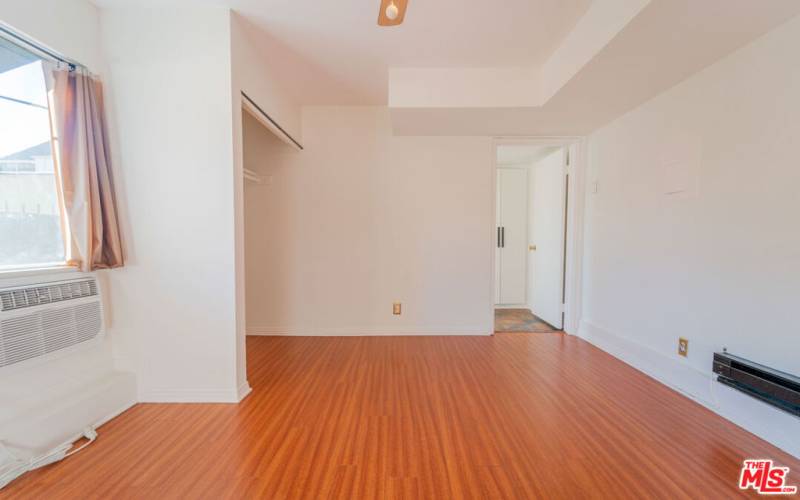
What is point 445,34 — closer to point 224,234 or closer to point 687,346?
point 224,234

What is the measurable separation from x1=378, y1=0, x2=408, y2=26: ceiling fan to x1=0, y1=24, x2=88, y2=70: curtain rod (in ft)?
6.12

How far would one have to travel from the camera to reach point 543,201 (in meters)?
3.52

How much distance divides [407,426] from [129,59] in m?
2.87

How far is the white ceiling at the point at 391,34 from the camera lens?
1.70 meters

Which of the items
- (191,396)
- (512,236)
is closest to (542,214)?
(512,236)

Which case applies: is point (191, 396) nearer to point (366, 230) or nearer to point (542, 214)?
point (366, 230)

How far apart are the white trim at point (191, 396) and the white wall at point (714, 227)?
10.3 ft

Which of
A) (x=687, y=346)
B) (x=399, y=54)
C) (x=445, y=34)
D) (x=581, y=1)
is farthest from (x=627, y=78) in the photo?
(x=687, y=346)

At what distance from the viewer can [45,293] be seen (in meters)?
1.45

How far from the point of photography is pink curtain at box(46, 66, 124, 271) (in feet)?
5.02

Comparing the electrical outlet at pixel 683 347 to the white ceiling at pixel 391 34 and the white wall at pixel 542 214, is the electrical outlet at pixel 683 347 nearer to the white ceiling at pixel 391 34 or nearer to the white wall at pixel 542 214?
the white wall at pixel 542 214

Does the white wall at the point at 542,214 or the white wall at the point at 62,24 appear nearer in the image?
the white wall at the point at 62,24

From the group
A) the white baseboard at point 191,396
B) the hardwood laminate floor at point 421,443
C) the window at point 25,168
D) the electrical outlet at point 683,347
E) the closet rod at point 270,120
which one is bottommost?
the hardwood laminate floor at point 421,443

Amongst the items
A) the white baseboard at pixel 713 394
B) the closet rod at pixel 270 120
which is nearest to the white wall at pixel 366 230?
the closet rod at pixel 270 120
